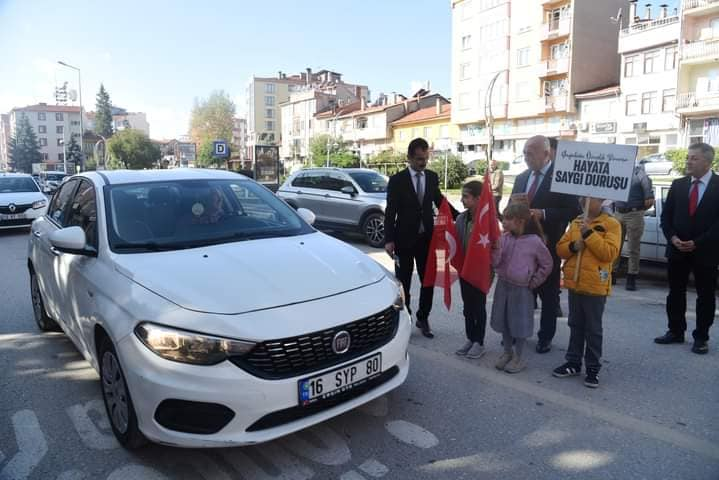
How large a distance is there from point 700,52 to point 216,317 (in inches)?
1655

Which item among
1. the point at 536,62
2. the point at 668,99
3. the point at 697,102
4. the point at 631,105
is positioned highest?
the point at 536,62

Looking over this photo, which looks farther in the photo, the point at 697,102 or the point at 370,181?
the point at 697,102

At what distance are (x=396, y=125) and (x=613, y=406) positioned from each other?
6220 centimetres

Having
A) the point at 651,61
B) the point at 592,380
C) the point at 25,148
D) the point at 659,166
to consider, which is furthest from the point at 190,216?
the point at 25,148

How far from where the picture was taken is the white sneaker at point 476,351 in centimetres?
473

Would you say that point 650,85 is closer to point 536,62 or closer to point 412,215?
point 536,62

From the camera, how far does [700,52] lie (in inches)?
1394

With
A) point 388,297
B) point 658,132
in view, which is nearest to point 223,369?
point 388,297

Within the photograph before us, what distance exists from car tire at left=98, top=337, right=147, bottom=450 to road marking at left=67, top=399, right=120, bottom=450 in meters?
0.09

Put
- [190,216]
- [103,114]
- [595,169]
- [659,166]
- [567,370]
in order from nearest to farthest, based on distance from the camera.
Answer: [190,216]
[595,169]
[567,370]
[659,166]
[103,114]

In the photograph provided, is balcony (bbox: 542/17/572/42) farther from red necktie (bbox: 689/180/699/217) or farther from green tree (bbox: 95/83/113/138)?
green tree (bbox: 95/83/113/138)

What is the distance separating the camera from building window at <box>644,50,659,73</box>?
38719 mm

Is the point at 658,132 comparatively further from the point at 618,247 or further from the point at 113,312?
the point at 113,312

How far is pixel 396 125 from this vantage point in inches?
2525
